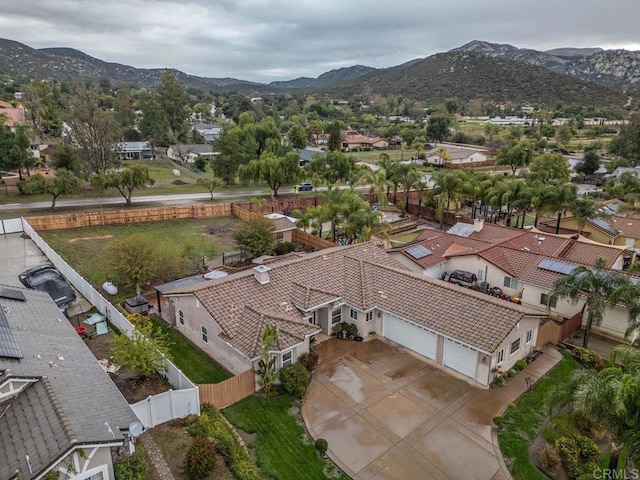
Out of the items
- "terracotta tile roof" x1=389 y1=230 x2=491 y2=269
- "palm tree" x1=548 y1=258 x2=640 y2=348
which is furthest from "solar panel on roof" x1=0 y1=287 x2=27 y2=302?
"palm tree" x1=548 y1=258 x2=640 y2=348

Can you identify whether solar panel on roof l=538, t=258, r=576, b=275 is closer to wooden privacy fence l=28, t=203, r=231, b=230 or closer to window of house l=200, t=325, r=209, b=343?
window of house l=200, t=325, r=209, b=343

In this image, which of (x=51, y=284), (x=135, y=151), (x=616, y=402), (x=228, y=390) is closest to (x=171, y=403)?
(x=228, y=390)

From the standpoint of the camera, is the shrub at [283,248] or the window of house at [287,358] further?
the shrub at [283,248]

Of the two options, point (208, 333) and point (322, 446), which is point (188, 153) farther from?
point (322, 446)

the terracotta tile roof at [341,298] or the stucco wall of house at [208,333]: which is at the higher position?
the terracotta tile roof at [341,298]

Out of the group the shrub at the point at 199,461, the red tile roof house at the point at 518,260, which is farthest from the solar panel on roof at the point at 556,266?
the shrub at the point at 199,461

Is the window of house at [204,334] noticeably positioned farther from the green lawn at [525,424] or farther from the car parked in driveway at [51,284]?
the green lawn at [525,424]

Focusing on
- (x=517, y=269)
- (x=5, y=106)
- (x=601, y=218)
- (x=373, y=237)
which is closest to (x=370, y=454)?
(x=517, y=269)
